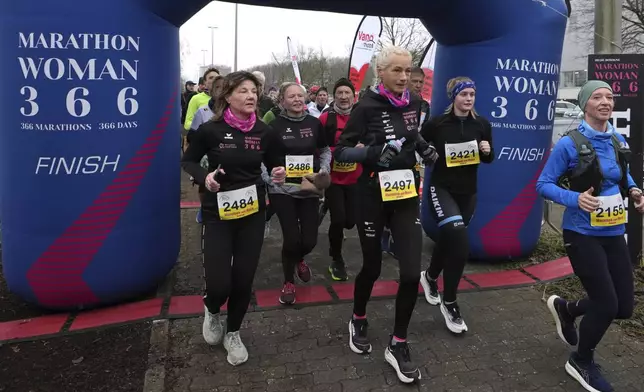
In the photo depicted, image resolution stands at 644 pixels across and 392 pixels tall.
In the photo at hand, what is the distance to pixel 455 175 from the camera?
3795 millimetres

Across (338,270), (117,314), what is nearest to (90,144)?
(117,314)

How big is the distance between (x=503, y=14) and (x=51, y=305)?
474 cm

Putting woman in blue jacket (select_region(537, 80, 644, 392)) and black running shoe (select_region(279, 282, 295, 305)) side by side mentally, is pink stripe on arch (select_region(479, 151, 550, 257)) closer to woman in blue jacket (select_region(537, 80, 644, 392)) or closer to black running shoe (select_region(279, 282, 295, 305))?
woman in blue jacket (select_region(537, 80, 644, 392))

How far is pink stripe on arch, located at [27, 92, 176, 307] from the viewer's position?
146 inches

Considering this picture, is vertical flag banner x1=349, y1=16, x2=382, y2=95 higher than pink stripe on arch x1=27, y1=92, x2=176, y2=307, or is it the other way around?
vertical flag banner x1=349, y1=16, x2=382, y2=95

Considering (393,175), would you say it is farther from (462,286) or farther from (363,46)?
(363,46)

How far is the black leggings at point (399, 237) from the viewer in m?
3.14

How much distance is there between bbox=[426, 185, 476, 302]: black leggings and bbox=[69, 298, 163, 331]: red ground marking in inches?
92.9

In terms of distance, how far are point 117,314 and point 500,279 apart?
11.7 feet

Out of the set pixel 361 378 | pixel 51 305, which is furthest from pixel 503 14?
pixel 51 305

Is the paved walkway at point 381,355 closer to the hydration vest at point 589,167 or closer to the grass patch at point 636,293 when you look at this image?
the grass patch at point 636,293

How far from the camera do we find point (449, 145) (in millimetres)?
3799

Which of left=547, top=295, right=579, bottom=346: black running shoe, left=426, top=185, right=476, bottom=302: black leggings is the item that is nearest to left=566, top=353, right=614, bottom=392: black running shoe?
left=547, top=295, right=579, bottom=346: black running shoe

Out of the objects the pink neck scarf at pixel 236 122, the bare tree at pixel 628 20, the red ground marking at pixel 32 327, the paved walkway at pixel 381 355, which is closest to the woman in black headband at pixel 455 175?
the paved walkway at pixel 381 355
